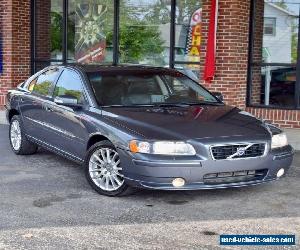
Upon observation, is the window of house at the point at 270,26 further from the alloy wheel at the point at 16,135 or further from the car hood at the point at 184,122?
the alloy wheel at the point at 16,135

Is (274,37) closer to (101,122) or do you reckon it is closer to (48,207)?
(101,122)

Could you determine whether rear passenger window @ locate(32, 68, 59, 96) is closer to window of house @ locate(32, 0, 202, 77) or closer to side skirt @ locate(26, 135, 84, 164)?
side skirt @ locate(26, 135, 84, 164)

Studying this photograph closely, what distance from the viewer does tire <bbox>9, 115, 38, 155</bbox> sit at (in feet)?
27.9

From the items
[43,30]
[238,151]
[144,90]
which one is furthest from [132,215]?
[43,30]

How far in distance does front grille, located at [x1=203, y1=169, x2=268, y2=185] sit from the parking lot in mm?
269

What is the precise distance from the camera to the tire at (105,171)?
6234 millimetres

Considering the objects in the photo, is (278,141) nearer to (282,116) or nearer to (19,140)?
(19,140)

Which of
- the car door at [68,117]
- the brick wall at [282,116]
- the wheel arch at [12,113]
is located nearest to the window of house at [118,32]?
the brick wall at [282,116]

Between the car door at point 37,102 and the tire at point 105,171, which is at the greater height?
the car door at point 37,102

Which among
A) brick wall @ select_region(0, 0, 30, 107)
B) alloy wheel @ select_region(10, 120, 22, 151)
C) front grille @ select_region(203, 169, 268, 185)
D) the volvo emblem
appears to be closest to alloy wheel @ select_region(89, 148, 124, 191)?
front grille @ select_region(203, 169, 268, 185)

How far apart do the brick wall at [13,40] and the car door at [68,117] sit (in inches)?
247

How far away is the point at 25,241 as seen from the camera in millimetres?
4859

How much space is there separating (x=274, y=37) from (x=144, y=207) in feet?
21.5

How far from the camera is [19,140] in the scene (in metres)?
8.63
